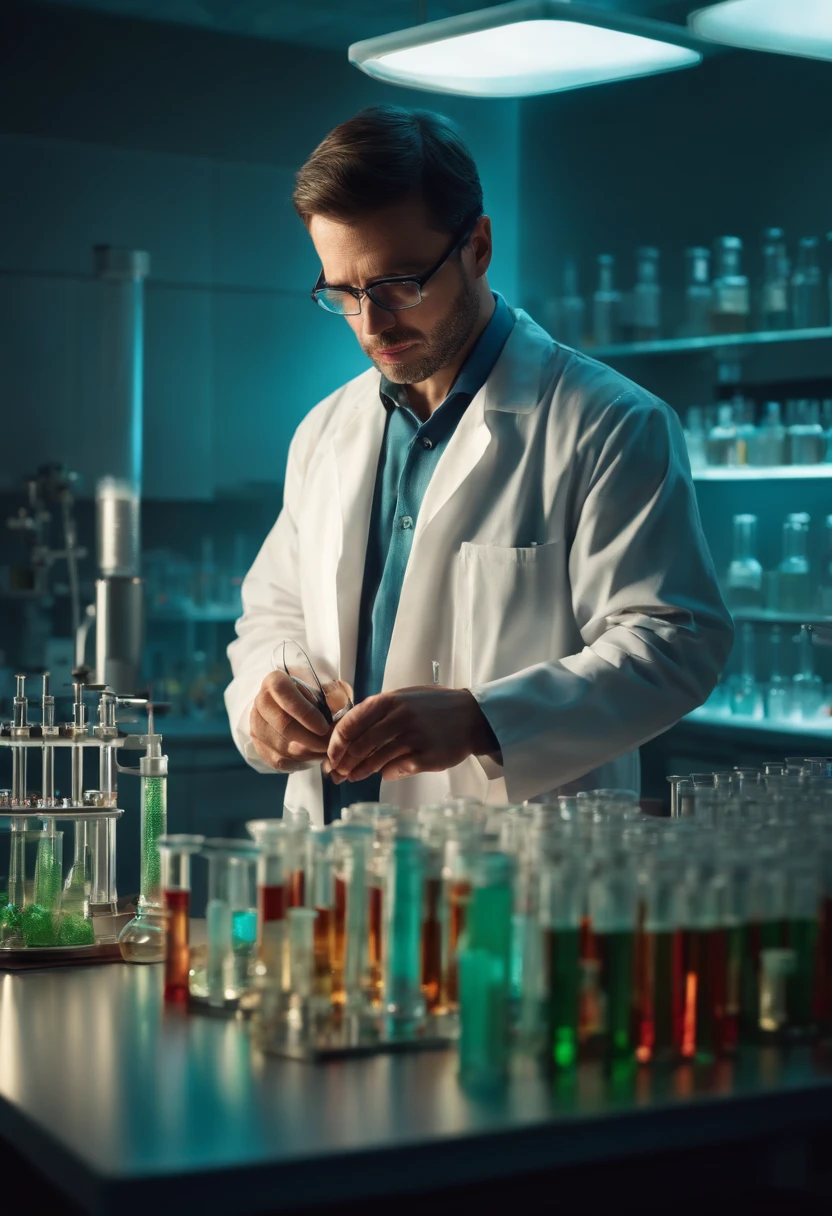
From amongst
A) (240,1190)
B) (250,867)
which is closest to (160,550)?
(250,867)

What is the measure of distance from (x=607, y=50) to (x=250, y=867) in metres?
1.51

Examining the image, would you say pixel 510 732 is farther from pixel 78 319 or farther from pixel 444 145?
pixel 78 319

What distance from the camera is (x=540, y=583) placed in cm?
213

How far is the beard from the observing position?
2.13 m

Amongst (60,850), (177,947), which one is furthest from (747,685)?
(177,947)

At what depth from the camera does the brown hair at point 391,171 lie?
2021mm

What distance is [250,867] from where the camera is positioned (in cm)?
136

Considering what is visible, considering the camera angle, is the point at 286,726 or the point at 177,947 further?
the point at 286,726

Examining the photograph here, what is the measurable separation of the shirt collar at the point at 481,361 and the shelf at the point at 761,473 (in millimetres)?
2046

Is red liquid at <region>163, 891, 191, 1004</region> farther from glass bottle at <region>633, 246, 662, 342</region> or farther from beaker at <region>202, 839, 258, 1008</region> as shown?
glass bottle at <region>633, 246, 662, 342</region>

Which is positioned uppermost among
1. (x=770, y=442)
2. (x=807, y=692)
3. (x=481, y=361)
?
(x=770, y=442)

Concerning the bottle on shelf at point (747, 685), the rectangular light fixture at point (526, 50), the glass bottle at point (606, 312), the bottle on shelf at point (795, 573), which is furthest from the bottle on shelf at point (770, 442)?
the rectangular light fixture at point (526, 50)

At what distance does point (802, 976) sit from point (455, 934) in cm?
28

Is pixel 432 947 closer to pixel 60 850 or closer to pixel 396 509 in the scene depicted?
pixel 60 850
